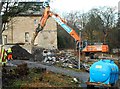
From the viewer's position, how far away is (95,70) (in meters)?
16.5

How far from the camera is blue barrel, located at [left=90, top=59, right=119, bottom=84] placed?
16047 mm

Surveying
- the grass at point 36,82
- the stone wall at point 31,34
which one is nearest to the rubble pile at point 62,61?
the grass at point 36,82

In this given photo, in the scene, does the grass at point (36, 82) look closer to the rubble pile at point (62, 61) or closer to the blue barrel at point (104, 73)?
the blue barrel at point (104, 73)

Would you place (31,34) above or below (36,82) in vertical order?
above

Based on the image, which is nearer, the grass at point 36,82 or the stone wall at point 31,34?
the grass at point 36,82

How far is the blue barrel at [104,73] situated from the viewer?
Result: 1605 centimetres

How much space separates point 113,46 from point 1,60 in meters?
47.6

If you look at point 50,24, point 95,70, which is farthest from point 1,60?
point 50,24

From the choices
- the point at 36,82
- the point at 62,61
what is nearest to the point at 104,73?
the point at 36,82

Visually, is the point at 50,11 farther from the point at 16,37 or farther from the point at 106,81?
the point at 16,37

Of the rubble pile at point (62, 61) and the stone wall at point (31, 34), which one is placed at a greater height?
the stone wall at point (31, 34)

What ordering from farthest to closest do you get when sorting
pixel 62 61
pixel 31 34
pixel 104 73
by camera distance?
pixel 31 34 → pixel 62 61 → pixel 104 73

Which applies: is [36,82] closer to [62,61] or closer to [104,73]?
[104,73]

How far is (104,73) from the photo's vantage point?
52.7 feet
